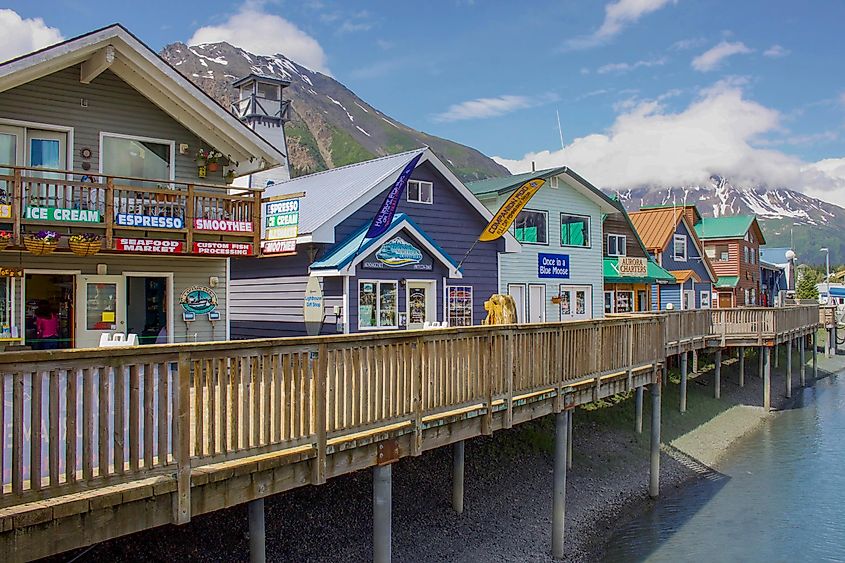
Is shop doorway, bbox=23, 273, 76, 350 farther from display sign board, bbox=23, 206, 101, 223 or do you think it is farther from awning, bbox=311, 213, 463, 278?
awning, bbox=311, 213, 463, 278

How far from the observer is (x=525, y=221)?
28.9 meters

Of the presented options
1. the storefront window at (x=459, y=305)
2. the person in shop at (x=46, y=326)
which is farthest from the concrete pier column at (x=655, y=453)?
the person in shop at (x=46, y=326)

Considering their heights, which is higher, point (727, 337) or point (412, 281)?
point (412, 281)

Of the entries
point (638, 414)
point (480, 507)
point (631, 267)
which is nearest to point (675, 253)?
point (631, 267)

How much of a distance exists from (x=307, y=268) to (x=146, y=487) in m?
14.8

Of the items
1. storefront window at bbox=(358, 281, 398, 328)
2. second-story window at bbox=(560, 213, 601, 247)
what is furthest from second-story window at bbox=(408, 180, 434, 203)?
second-story window at bbox=(560, 213, 601, 247)

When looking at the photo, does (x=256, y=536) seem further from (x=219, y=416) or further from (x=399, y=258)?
(x=399, y=258)

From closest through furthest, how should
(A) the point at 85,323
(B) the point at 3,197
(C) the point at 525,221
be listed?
(B) the point at 3,197 → (A) the point at 85,323 → (C) the point at 525,221

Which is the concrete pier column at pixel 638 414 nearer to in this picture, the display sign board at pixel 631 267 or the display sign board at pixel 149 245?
the display sign board at pixel 631 267

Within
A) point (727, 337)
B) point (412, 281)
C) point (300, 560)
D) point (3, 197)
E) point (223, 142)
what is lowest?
point (300, 560)

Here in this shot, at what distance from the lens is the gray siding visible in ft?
47.1

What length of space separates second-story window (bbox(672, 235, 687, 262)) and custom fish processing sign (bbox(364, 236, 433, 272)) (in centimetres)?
2475

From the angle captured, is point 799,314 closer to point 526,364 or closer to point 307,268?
point 307,268

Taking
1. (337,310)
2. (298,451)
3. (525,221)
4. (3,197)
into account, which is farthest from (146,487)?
(525,221)
